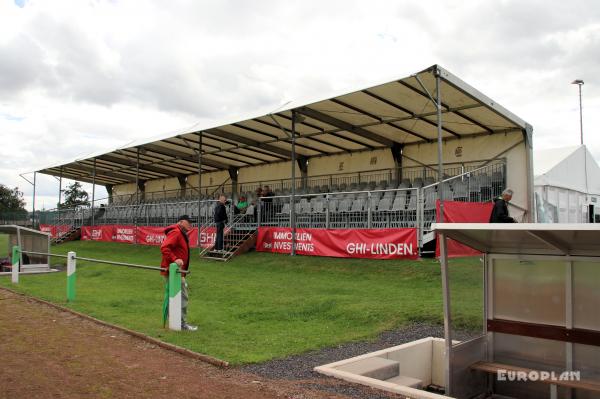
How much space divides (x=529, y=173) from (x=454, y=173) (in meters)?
3.60

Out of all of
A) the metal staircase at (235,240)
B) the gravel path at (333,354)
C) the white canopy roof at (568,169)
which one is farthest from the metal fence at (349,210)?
the gravel path at (333,354)

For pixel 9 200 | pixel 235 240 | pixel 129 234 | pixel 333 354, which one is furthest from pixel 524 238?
pixel 9 200

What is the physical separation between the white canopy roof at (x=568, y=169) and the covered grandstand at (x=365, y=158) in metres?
1.67

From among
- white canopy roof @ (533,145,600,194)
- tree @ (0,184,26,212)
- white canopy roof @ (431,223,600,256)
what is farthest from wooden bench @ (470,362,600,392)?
tree @ (0,184,26,212)

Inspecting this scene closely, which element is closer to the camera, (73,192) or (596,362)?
(596,362)

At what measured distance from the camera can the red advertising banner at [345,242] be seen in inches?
582

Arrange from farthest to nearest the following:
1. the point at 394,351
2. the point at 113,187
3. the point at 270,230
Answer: the point at 113,187 < the point at 270,230 < the point at 394,351

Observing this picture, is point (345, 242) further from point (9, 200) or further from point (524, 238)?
point (9, 200)

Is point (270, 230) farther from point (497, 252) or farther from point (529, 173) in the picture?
point (497, 252)

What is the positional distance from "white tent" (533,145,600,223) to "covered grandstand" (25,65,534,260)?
135cm

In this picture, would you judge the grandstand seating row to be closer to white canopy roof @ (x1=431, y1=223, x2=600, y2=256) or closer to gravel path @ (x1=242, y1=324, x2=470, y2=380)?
gravel path @ (x1=242, y1=324, x2=470, y2=380)

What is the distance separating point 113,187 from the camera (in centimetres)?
→ 4488

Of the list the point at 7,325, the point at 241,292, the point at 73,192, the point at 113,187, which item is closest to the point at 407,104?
the point at 241,292

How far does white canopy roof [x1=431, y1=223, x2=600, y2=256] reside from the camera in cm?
503
